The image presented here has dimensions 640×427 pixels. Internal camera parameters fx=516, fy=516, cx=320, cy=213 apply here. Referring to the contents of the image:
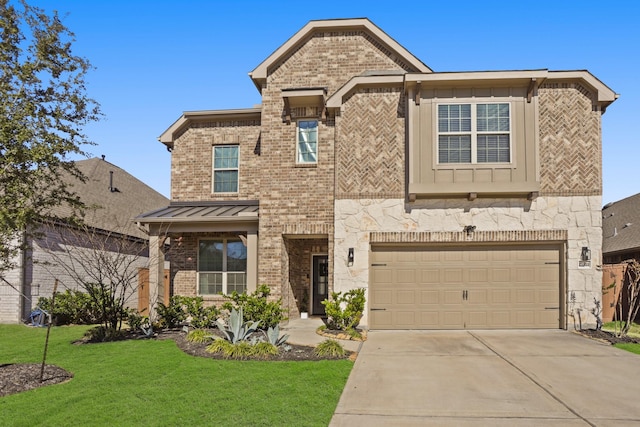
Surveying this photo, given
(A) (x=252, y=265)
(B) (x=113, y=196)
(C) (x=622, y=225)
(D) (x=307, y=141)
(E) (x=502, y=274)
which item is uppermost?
(D) (x=307, y=141)

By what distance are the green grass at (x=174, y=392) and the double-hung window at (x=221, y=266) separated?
5.88m

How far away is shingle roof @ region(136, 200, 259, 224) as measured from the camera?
15.2 metres

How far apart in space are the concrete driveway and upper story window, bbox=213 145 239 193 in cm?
795

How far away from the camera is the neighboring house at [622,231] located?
17.9 metres

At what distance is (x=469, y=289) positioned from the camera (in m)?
13.7

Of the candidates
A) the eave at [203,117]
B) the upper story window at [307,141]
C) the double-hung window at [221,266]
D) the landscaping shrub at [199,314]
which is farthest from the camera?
the eave at [203,117]

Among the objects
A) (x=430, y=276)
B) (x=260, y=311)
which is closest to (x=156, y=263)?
(x=260, y=311)

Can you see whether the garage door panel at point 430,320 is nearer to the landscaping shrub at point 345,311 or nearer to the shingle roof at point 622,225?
the landscaping shrub at point 345,311

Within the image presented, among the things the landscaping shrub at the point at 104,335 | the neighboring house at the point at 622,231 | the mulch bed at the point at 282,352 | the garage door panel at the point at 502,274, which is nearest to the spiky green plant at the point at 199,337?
the mulch bed at the point at 282,352

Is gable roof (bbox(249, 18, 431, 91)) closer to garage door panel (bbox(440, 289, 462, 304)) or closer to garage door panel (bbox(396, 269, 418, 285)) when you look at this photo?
garage door panel (bbox(396, 269, 418, 285))

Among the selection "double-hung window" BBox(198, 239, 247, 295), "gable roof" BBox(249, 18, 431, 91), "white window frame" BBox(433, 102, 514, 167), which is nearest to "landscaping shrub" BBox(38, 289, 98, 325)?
"double-hung window" BBox(198, 239, 247, 295)

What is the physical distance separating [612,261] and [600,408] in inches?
608

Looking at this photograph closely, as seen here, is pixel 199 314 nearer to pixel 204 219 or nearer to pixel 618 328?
pixel 204 219

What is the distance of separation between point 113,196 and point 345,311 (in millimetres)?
13609
